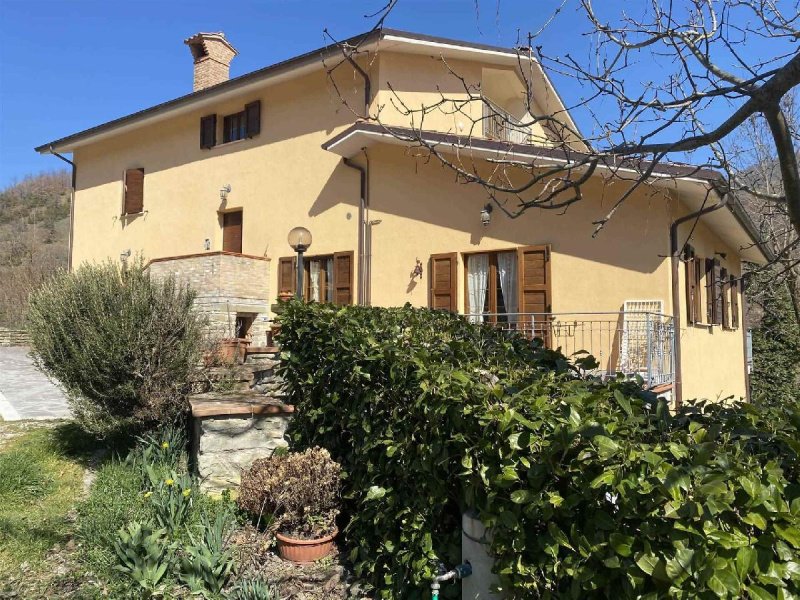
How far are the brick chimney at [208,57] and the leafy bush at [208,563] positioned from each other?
15871mm

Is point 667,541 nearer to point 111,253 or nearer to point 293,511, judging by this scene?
point 293,511

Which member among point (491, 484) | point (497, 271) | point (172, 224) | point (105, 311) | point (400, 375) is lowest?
point (491, 484)

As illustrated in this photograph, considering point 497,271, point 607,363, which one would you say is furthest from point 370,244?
point 607,363

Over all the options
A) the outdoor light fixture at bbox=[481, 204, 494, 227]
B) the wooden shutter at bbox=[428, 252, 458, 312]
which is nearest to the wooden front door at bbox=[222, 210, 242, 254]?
the wooden shutter at bbox=[428, 252, 458, 312]

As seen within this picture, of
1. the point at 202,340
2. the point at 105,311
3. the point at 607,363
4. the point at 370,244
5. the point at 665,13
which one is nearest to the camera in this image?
the point at 665,13

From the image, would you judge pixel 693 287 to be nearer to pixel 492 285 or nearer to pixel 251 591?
pixel 492 285

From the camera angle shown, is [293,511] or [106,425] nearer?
[293,511]

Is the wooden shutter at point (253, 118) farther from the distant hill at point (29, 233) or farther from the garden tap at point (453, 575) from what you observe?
the distant hill at point (29, 233)

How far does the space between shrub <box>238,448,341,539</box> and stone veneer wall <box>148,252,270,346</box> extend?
7.92 meters

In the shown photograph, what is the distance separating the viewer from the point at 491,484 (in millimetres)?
2512

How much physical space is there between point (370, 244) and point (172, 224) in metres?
7.36

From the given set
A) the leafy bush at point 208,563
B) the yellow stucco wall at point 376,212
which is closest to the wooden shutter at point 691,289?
the yellow stucco wall at point 376,212

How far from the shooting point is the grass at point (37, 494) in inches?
155

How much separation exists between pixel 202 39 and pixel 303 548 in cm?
1672
